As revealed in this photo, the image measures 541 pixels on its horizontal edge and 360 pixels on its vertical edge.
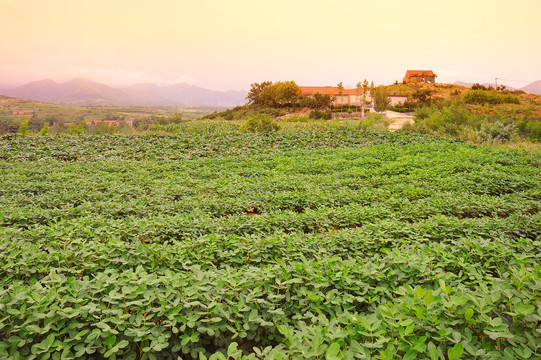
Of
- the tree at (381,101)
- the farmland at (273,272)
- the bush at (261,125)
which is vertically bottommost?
the farmland at (273,272)

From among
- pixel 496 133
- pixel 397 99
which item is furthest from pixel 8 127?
pixel 397 99

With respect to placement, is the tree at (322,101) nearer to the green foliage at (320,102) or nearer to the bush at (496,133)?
the green foliage at (320,102)

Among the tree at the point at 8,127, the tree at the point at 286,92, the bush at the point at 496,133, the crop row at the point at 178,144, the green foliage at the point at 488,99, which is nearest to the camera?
the crop row at the point at 178,144

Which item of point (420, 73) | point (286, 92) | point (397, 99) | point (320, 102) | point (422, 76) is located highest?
point (420, 73)

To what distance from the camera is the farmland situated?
1643 mm

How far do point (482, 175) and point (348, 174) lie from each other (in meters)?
3.16

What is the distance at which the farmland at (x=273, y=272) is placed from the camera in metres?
1.64

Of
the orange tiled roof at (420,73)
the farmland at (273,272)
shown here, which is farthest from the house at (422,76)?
the farmland at (273,272)

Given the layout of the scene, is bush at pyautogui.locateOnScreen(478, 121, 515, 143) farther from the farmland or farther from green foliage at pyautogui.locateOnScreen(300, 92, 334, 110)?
green foliage at pyautogui.locateOnScreen(300, 92, 334, 110)

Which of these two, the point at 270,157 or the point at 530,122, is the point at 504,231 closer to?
the point at 270,157

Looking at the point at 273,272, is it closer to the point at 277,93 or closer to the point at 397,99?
the point at 277,93

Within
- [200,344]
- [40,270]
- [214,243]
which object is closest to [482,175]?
[214,243]

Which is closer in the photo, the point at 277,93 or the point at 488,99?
the point at 488,99

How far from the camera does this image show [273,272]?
2.38 metres
